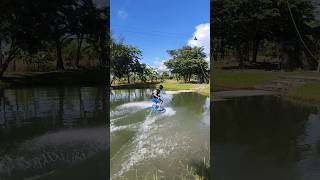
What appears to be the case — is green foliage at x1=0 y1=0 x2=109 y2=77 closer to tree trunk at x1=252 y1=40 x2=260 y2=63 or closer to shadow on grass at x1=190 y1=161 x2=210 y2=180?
shadow on grass at x1=190 y1=161 x2=210 y2=180

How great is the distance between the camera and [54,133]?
16.0ft

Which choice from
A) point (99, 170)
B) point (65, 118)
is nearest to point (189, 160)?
point (99, 170)

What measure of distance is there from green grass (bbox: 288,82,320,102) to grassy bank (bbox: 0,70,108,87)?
214 cm

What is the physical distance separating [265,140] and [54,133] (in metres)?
2.30

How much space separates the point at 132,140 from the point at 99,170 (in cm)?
48

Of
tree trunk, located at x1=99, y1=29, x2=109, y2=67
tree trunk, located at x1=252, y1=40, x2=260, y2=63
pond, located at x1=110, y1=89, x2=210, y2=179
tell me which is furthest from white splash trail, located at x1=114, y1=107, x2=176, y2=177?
tree trunk, located at x1=252, y1=40, x2=260, y2=63

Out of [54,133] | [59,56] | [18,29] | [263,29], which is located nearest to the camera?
[18,29]

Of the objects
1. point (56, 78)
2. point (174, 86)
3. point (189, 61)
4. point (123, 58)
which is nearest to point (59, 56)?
point (56, 78)

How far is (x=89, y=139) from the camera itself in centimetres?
496

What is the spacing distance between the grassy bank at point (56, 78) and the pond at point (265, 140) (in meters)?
1.36

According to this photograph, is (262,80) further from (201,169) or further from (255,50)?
(201,169)

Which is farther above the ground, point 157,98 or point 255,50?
point 255,50

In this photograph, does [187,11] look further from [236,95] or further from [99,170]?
[99,170]

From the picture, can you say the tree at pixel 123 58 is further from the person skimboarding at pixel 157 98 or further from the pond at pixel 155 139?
the person skimboarding at pixel 157 98
